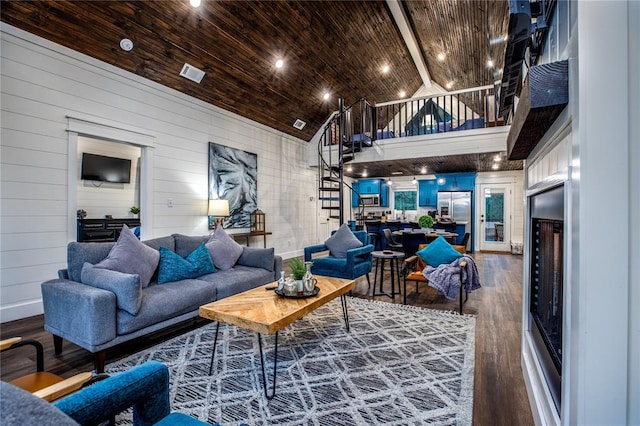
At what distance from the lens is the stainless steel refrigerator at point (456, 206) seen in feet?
29.5

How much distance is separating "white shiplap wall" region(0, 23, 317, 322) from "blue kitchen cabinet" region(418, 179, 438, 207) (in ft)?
22.3

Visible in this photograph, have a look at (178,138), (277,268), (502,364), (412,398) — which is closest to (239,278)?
(277,268)

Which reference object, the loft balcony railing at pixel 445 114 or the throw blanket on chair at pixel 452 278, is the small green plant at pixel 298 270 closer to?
the throw blanket on chair at pixel 452 278

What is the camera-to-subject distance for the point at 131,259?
8.90 ft

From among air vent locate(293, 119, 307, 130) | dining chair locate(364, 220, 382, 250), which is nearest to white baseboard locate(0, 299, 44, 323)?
air vent locate(293, 119, 307, 130)

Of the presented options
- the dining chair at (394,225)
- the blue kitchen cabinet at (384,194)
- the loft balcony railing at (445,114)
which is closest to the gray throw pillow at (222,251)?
the loft balcony railing at (445,114)

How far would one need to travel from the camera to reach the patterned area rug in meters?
1.74

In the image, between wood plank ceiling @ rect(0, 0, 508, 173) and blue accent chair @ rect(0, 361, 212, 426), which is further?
wood plank ceiling @ rect(0, 0, 508, 173)

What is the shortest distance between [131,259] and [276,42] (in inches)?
159

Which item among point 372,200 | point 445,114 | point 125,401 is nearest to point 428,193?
point 372,200

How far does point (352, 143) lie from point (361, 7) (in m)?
2.43

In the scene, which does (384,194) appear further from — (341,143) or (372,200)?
(341,143)

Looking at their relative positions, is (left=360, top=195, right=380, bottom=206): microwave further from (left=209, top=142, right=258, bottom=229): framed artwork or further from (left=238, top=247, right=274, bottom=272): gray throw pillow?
(left=238, top=247, right=274, bottom=272): gray throw pillow

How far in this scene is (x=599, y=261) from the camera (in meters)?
0.86
